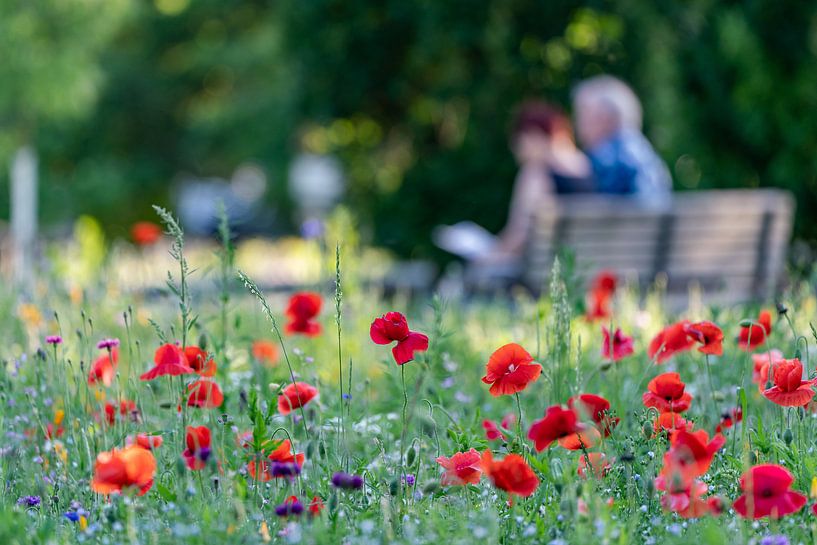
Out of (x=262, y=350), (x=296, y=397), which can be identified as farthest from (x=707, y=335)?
(x=262, y=350)

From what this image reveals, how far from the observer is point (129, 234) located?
1922 cm

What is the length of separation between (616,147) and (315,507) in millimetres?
4946

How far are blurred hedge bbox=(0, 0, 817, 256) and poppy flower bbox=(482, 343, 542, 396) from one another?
259 inches

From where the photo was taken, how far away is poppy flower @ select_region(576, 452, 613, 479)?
2438mm

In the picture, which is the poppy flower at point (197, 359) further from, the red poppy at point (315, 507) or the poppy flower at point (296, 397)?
the red poppy at point (315, 507)

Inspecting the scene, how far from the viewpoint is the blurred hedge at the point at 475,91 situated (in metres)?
8.57

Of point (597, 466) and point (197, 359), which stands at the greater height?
point (197, 359)

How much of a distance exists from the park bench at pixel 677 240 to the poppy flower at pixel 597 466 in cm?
364

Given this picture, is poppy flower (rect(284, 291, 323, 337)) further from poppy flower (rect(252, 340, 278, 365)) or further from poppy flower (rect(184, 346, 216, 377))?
poppy flower (rect(184, 346, 216, 377))

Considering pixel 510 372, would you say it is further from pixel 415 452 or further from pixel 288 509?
pixel 288 509

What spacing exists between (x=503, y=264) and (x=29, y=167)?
7874 mm

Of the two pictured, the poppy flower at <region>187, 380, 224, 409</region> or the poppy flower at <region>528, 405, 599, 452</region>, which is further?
the poppy flower at <region>187, 380, 224, 409</region>

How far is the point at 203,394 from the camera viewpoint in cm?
284

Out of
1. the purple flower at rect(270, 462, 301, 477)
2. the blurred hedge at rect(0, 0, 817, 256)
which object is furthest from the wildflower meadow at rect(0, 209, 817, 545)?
the blurred hedge at rect(0, 0, 817, 256)
